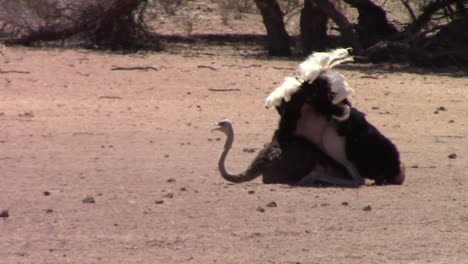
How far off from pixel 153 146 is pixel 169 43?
11467 mm

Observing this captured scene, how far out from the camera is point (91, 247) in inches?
248

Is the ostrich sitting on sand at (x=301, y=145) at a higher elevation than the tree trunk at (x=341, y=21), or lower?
higher

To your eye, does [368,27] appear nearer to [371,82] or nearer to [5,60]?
[371,82]

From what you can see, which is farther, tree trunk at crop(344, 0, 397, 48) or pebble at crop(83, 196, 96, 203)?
tree trunk at crop(344, 0, 397, 48)

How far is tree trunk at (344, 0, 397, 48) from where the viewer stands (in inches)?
833

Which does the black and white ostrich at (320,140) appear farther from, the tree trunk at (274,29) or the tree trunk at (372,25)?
the tree trunk at (372,25)

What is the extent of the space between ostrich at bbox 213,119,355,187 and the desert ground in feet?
0.70

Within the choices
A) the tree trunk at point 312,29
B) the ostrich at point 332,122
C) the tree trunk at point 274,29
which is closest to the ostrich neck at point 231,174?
the ostrich at point 332,122

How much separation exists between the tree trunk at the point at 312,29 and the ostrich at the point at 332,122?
1235 cm

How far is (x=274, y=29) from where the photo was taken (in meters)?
20.5

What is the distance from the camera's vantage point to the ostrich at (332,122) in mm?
8594

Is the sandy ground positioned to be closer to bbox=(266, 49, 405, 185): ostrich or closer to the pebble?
the pebble

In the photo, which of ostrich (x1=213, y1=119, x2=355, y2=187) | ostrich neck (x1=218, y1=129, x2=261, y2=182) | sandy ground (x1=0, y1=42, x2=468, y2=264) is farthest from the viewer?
ostrich (x1=213, y1=119, x2=355, y2=187)

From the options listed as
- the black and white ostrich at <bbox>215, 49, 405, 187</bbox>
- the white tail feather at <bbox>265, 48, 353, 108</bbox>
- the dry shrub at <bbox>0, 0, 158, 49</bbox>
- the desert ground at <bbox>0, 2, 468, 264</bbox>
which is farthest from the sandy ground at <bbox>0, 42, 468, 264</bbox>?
the dry shrub at <bbox>0, 0, 158, 49</bbox>
